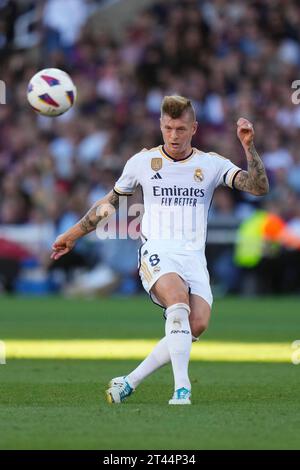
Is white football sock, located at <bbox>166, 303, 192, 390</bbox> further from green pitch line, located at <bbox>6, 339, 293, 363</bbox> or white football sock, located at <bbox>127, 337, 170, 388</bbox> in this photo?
green pitch line, located at <bbox>6, 339, 293, 363</bbox>

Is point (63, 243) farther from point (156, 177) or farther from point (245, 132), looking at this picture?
point (245, 132)

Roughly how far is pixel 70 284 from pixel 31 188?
7.26 ft

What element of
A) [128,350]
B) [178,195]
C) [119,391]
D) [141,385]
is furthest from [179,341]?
[128,350]

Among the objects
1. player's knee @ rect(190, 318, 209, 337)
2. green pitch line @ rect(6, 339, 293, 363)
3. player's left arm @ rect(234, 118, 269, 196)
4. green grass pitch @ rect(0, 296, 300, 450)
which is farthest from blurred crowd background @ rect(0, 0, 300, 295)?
player's knee @ rect(190, 318, 209, 337)

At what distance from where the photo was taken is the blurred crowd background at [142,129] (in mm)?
23438

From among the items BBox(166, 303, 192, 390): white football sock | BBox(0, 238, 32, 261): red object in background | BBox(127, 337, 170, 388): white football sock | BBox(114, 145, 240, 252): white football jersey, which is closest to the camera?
BBox(166, 303, 192, 390): white football sock

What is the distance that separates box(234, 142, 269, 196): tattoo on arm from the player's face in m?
0.44

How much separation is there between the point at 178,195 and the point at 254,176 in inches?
21.9

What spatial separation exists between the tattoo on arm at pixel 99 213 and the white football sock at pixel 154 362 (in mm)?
1011

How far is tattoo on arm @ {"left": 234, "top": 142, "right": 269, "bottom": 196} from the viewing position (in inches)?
345

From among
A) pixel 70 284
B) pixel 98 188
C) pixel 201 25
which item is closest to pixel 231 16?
pixel 201 25

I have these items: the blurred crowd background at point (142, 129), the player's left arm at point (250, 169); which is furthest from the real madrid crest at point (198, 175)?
the blurred crowd background at point (142, 129)

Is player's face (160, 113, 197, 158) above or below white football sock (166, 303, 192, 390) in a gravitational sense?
above

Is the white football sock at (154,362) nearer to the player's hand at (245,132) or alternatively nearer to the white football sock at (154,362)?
the white football sock at (154,362)
